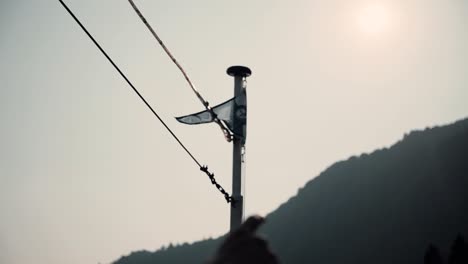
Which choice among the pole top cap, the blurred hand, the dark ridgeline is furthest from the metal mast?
the dark ridgeline

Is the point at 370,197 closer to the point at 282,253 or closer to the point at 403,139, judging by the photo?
the point at 403,139

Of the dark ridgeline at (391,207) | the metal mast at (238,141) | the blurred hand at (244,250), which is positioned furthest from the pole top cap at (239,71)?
the dark ridgeline at (391,207)

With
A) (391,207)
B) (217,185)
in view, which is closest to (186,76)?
(217,185)

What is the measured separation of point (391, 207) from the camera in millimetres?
160625

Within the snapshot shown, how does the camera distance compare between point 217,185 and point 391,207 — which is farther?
point 391,207

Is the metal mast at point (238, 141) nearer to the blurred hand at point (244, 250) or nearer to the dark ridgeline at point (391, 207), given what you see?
the blurred hand at point (244, 250)

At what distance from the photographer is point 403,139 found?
184m

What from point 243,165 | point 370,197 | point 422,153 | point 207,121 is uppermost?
point 422,153

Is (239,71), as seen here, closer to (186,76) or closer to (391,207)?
(186,76)

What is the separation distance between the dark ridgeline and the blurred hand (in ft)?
466

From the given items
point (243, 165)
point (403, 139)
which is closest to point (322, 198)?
point (403, 139)

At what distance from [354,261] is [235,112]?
507 feet

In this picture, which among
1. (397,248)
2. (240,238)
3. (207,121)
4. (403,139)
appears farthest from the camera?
(403,139)

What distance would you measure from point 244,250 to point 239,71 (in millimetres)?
5757
